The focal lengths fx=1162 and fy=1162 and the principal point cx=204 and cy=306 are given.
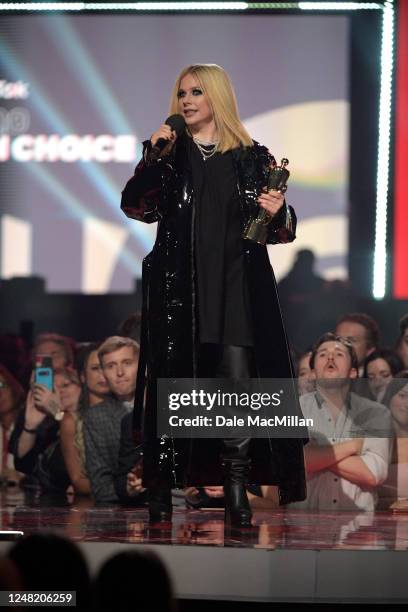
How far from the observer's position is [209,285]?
3.33 m

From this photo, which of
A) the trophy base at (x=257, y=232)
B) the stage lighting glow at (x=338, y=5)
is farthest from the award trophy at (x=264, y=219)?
the stage lighting glow at (x=338, y=5)

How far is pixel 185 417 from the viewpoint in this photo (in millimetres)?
3420


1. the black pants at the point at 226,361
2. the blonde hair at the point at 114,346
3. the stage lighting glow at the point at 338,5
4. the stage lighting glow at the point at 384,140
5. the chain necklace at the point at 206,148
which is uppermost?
the stage lighting glow at the point at 338,5

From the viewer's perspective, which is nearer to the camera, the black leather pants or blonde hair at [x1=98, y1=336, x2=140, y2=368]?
the black leather pants

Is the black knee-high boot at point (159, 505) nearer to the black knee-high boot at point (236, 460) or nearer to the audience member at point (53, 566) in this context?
the black knee-high boot at point (236, 460)

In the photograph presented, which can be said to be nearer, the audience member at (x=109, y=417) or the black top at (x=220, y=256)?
the black top at (x=220, y=256)

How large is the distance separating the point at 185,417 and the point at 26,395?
1.94 meters

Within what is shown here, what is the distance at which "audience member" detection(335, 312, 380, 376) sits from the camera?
511 cm

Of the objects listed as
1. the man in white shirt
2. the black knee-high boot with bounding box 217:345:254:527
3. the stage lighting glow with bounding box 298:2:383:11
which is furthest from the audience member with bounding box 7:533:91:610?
the stage lighting glow with bounding box 298:2:383:11

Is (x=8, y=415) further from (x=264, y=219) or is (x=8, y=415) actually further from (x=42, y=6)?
(x=264, y=219)

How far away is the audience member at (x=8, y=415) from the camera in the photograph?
16.5 feet

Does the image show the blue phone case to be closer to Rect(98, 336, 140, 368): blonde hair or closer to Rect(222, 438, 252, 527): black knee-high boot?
Rect(98, 336, 140, 368): blonde hair

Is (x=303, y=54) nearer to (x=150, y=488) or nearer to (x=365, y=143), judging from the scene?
(x=365, y=143)

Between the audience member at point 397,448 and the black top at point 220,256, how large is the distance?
1198 millimetres
